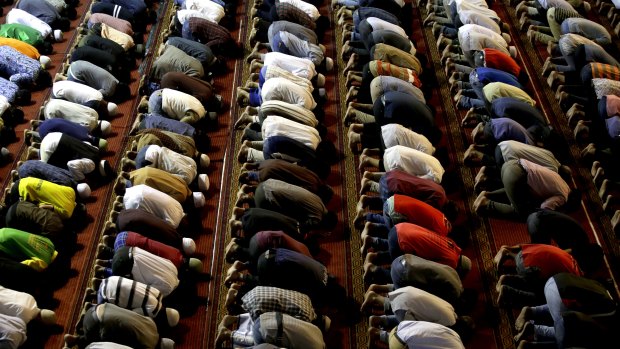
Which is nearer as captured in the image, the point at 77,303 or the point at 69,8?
the point at 77,303

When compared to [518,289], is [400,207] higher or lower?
higher

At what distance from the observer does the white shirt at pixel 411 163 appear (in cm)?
560

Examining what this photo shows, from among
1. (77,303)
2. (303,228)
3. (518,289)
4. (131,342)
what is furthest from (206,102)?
(518,289)

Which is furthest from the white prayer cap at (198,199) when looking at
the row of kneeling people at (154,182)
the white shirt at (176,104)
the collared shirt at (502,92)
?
the collared shirt at (502,92)

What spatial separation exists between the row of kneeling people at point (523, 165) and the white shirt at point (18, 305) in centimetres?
286

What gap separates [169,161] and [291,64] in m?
1.43

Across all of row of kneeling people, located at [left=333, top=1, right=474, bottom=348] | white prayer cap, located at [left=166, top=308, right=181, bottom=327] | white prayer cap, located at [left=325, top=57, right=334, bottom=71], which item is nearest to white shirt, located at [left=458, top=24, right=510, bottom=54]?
row of kneeling people, located at [left=333, top=1, right=474, bottom=348]

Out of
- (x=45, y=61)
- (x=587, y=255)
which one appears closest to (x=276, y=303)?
(x=587, y=255)

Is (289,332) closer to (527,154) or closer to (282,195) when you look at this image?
(282,195)

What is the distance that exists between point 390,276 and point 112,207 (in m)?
2.03

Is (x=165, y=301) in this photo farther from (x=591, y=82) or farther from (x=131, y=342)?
(x=591, y=82)

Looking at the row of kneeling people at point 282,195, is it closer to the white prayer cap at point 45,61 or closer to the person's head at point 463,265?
the person's head at point 463,265

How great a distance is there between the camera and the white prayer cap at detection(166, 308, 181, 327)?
4906 mm

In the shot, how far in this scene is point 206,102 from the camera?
253 inches
